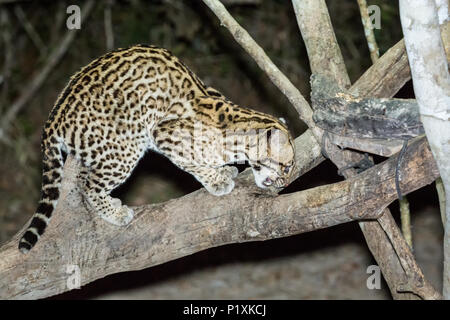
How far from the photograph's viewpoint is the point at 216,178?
→ 528 cm

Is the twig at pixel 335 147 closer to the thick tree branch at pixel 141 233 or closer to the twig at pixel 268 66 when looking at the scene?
the twig at pixel 268 66

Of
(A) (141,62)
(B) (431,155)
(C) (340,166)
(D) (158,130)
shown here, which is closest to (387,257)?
(C) (340,166)

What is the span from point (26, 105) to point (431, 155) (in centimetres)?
799

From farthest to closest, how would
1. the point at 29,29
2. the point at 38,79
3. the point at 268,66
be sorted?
the point at 29,29 → the point at 38,79 → the point at 268,66

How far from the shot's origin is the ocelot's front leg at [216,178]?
5117 millimetres

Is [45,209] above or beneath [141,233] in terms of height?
above

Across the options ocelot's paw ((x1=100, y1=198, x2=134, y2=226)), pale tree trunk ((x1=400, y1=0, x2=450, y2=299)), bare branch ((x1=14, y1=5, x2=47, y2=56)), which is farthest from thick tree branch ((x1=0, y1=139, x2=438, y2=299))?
bare branch ((x1=14, y1=5, x2=47, y2=56))

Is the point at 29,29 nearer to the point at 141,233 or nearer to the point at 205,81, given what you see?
the point at 205,81

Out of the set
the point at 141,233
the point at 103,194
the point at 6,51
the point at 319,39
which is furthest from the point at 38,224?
the point at 6,51

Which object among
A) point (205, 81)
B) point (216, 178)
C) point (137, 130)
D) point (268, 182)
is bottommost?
point (268, 182)

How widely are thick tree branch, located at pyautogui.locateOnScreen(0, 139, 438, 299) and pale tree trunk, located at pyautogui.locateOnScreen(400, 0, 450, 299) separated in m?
1.01

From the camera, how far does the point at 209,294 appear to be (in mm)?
8234

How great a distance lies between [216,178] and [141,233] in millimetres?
735

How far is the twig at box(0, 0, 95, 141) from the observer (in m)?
9.98
